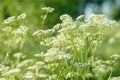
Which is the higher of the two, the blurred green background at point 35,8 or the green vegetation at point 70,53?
the blurred green background at point 35,8

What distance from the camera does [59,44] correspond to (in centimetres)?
390

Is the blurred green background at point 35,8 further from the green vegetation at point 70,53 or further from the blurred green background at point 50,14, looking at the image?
the green vegetation at point 70,53

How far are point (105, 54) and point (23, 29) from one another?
601cm

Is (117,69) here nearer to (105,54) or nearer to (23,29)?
(105,54)

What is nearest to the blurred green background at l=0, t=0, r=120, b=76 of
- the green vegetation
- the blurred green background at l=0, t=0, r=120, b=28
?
the blurred green background at l=0, t=0, r=120, b=28

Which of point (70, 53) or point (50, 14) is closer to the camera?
point (70, 53)

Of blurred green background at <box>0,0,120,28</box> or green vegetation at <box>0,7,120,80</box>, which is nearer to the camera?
green vegetation at <box>0,7,120,80</box>

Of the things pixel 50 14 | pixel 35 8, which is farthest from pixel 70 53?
pixel 50 14

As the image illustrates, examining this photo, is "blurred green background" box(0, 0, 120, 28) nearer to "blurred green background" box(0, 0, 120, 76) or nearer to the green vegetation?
"blurred green background" box(0, 0, 120, 76)

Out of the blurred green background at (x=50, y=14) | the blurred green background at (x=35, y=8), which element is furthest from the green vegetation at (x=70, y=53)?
the blurred green background at (x=35, y=8)

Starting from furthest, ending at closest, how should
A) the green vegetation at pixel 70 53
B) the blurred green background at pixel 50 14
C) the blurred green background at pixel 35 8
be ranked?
the blurred green background at pixel 35 8, the blurred green background at pixel 50 14, the green vegetation at pixel 70 53

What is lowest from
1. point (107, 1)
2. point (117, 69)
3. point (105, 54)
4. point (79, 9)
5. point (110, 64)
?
point (110, 64)

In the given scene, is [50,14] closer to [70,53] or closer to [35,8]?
[35,8]

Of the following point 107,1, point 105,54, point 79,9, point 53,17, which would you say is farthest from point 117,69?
point 107,1
